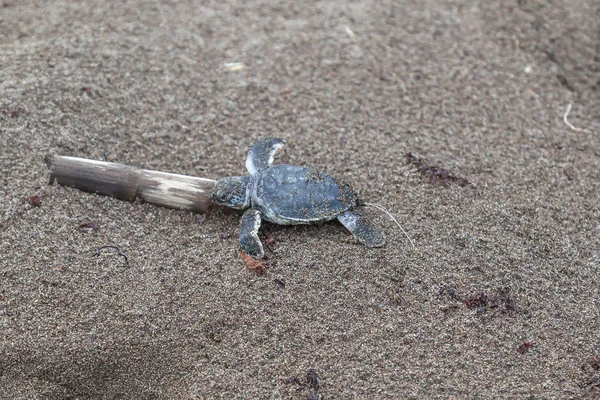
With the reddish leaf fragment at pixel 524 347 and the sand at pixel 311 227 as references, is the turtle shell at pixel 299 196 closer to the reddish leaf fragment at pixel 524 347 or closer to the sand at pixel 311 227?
the sand at pixel 311 227

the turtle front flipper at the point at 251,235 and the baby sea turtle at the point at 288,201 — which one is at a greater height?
the baby sea turtle at the point at 288,201

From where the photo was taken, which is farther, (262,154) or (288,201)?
(262,154)

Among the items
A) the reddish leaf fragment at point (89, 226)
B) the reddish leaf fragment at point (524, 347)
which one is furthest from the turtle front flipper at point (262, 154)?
the reddish leaf fragment at point (524, 347)

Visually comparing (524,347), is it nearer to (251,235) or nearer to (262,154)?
(251,235)

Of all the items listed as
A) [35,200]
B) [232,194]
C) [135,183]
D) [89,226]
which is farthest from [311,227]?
[35,200]

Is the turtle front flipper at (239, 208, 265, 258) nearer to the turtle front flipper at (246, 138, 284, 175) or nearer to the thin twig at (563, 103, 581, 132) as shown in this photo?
the turtle front flipper at (246, 138, 284, 175)

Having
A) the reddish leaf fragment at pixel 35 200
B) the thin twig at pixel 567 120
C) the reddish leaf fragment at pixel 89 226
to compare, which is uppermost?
the thin twig at pixel 567 120

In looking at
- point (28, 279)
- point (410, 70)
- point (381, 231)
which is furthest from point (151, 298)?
point (410, 70)

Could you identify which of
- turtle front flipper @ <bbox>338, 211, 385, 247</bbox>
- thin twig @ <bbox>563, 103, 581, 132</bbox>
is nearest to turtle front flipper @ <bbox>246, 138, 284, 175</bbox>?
turtle front flipper @ <bbox>338, 211, 385, 247</bbox>
